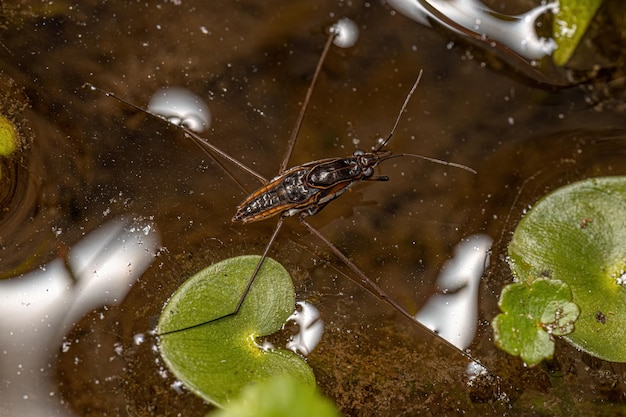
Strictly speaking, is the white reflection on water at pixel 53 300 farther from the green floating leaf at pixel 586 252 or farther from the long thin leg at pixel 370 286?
the green floating leaf at pixel 586 252

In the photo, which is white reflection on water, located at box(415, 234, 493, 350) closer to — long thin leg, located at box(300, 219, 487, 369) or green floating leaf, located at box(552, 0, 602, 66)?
long thin leg, located at box(300, 219, 487, 369)

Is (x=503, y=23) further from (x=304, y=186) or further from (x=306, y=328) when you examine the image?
(x=306, y=328)

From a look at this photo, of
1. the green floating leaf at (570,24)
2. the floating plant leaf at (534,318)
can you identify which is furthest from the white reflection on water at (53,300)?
the green floating leaf at (570,24)

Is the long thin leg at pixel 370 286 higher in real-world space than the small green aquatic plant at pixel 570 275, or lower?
lower

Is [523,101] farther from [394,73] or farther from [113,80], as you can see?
[113,80]

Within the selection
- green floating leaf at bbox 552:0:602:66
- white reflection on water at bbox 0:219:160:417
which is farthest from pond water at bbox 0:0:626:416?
green floating leaf at bbox 552:0:602:66
